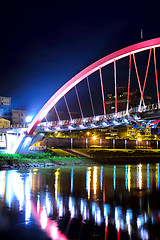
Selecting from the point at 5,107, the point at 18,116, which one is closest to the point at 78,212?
the point at 18,116

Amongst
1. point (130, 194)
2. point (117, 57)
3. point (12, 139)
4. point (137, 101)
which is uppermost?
point (137, 101)

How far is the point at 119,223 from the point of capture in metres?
10.6

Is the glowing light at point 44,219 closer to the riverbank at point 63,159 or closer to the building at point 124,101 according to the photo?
the riverbank at point 63,159

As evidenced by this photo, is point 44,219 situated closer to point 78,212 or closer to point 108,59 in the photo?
point 78,212

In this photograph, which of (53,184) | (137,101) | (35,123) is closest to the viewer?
(53,184)

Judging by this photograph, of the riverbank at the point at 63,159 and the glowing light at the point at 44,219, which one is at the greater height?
the riverbank at the point at 63,159

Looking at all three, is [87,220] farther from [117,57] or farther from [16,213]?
[117,57]

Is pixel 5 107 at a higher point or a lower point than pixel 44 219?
higher

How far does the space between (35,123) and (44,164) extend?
35.9ft

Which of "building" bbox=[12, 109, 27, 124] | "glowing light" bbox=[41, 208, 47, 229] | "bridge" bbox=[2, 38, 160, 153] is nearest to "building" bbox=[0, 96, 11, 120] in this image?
"building" bbox=[12, 109, 27, 124]

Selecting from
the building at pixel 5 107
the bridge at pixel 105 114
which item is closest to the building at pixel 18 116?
the building at pixel 5 107

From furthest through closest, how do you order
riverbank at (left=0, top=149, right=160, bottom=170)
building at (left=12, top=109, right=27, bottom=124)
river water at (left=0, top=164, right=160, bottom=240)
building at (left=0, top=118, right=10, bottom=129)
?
1. building at (left=12, top=109, right=27, bottom=124)
2. building at (left=0, top=118, right=10, bottom=129)
3. riverbank at (left=0, top=149, right=160, bottom=170)
4. river water at (left=0, top=164, right=160, bottom=240)

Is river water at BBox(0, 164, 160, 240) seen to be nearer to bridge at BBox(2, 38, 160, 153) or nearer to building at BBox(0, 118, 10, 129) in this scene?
bridge at BBox(2, 38, 160, 153)

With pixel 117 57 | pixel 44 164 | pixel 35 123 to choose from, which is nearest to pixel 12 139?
pixel 35 123
